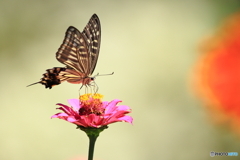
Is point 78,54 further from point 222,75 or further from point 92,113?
point 222,75

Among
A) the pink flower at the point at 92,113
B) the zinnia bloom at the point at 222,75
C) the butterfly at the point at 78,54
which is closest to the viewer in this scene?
the pink flower at the point at 92,113

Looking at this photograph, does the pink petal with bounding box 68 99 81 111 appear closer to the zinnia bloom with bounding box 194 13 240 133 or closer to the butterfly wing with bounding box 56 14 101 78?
the butterfly wing with bounding box 56 14 101 78

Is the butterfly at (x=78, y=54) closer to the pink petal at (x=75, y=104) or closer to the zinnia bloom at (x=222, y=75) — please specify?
the pink petal at (x=75, y=104)

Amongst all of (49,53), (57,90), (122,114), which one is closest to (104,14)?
(49,53)

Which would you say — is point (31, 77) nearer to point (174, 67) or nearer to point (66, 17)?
point (66, 17)

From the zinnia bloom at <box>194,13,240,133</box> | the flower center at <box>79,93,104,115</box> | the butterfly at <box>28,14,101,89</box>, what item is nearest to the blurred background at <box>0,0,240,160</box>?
the zinnia bloom at <box>194,13,240,133</box>

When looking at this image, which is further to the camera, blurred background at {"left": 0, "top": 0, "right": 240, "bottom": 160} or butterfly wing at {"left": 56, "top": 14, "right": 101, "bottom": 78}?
blurred background at {"left": 0, "top": 0, "right": 240, "bottom": 160}

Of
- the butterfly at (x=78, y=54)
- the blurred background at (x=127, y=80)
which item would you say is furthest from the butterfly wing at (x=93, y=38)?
the blurred background at (x=127, y=80)
